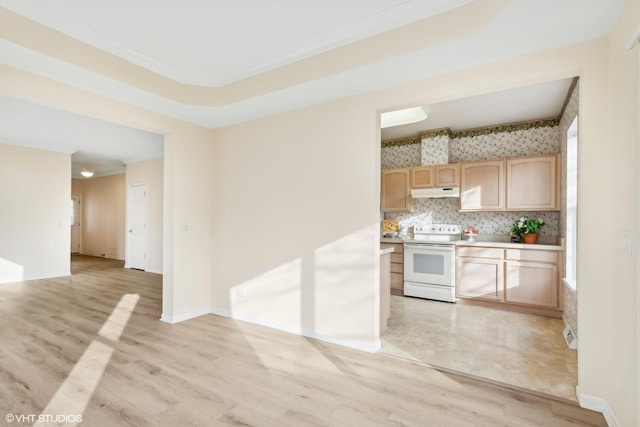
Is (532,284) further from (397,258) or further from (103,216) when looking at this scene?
(103,216)

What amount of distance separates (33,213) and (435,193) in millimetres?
7703

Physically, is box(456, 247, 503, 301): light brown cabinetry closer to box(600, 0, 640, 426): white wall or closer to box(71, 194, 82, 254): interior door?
box(600, 0, 640, 426): white wall

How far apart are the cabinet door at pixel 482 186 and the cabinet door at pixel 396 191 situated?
93 cm

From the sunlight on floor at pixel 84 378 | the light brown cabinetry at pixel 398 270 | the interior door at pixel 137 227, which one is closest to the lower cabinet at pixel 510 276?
the light brown cabinetry at pixel 398 270

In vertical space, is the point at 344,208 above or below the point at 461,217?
above

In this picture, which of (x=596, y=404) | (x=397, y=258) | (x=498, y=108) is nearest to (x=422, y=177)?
(x=397, y=258)

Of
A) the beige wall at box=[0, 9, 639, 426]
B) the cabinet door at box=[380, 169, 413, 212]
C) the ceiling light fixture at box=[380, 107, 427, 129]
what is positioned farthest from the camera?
the cabinet door at box=[380, 169, 413, 212]

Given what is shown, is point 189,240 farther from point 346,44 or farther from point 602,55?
point 602,55

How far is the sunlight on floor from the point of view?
210 centimetres

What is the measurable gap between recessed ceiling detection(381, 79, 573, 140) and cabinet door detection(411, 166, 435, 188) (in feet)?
2.22

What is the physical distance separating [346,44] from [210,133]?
7.87 feet

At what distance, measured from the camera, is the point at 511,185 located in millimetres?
4668

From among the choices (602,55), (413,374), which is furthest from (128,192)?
(602,55)

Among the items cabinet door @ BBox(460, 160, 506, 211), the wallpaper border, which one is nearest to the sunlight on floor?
cabinet door @ BBox(460, 160, 506, 211)
